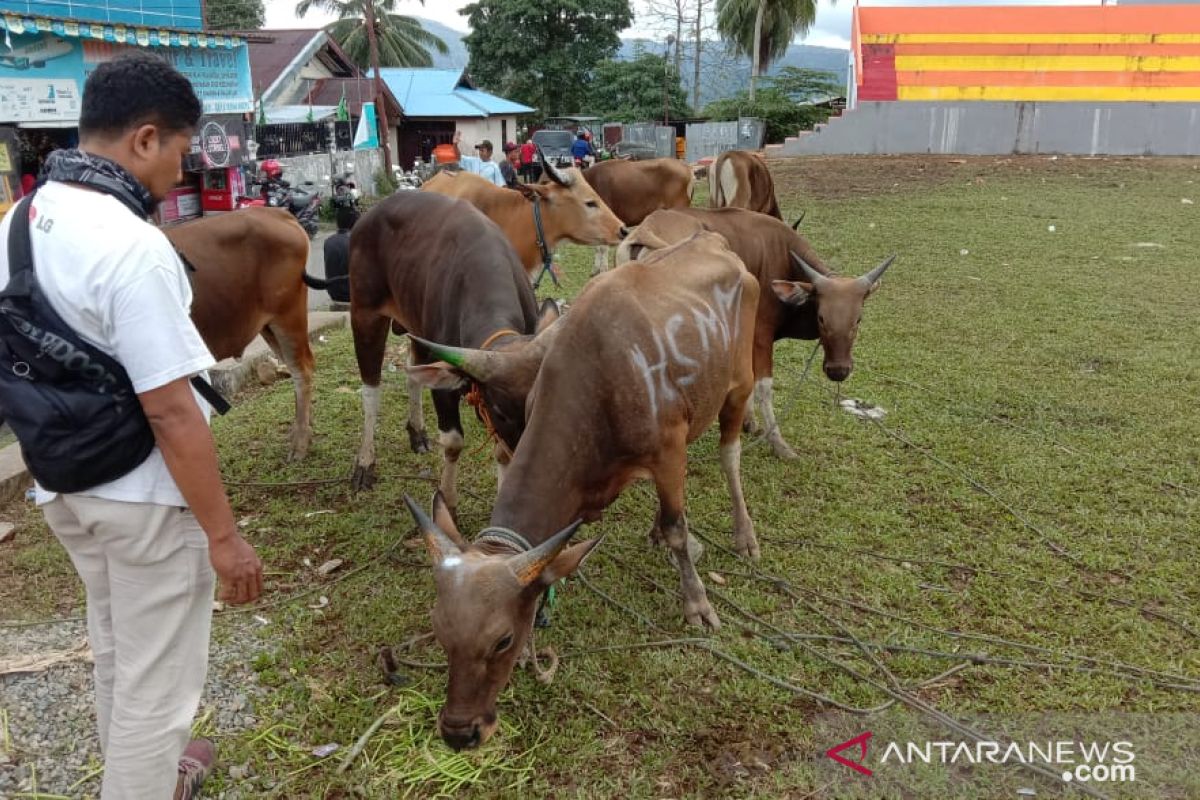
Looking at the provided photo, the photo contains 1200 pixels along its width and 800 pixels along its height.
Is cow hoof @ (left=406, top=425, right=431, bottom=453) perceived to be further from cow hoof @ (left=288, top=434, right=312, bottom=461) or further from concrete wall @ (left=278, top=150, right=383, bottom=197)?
concrete wall @ (left=278, top=150, right=383, bottom=197)

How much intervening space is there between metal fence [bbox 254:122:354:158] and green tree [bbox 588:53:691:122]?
772 inches

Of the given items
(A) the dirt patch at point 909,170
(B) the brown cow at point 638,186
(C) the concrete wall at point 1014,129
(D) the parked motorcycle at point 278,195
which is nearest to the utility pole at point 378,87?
(D) the parked motorcycle at point 278,195

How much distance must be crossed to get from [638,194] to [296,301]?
6.62m

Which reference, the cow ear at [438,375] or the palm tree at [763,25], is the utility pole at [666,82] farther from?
the cow ear at [438,375]

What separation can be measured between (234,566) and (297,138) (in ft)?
64.7

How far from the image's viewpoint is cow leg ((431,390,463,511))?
199 inches

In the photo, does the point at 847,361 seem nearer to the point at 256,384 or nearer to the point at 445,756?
the point at 445,756

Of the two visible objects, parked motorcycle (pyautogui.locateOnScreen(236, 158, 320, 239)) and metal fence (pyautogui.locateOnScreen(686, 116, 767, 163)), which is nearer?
parked motorcycle (pyautogui.locateOnScreen(236, 158, 320, 239))

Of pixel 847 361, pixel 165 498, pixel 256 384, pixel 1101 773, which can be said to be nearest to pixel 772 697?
pixel 1101 773

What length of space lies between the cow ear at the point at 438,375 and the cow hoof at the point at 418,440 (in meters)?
2.25

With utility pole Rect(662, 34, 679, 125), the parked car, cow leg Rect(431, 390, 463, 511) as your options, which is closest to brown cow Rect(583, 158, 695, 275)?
cow leg Rect(431, 390, 463, 511)

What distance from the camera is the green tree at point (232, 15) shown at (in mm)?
41531

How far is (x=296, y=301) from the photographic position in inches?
247

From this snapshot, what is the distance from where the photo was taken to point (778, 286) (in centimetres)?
607
